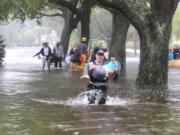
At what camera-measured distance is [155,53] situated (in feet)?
64.3

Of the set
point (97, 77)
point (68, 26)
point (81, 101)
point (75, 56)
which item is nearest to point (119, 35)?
point (75, 56)

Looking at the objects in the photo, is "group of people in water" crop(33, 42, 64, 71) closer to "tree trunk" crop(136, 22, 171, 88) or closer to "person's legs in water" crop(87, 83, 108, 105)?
"tree trunk" crop(136, 22, 171, 88)

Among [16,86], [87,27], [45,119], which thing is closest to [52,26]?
[87,27]

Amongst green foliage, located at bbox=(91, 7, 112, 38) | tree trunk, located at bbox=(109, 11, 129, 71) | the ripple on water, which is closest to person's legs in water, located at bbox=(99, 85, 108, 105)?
the ripple on water

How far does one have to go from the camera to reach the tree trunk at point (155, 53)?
1944cm

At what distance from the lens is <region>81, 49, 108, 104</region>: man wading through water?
533 inches

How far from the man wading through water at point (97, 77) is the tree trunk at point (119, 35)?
1491 centimetres

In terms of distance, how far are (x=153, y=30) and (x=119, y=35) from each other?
33.1 feet

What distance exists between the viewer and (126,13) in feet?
64.4

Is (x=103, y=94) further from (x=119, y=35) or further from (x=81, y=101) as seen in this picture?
(x=119, y=35)

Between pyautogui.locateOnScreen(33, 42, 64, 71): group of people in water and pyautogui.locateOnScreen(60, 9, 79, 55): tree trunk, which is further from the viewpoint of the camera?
pyautogui.locateOnScreen(60, 9, 79, 55): tree trunk

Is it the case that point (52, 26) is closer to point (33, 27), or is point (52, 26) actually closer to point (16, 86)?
point (33, 27)

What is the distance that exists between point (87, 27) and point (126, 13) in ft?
56.4

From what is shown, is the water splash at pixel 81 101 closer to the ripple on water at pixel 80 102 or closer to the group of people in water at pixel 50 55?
the ripple on water at pixel 80 102
